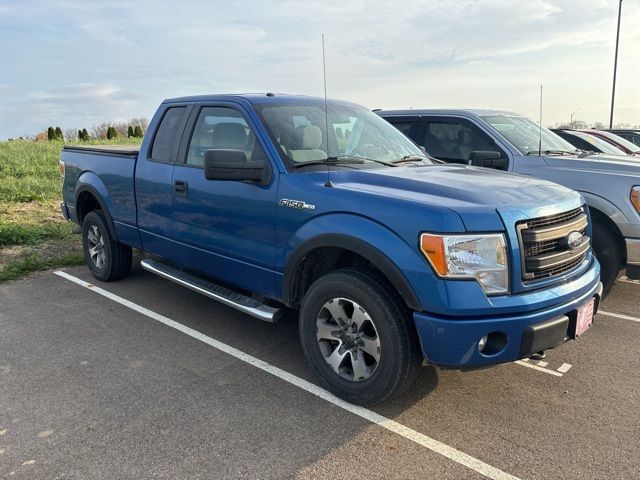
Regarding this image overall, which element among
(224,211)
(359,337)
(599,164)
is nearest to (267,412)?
(359,337)

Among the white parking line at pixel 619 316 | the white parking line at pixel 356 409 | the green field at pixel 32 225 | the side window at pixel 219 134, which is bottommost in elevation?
the white parking line at pixel 619 316

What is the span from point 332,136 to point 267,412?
210 centimetres

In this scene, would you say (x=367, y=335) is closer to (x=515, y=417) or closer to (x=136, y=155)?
(x=515, y=417)

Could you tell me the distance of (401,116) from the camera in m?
7.02

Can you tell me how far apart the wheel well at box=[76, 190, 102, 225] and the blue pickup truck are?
147cm

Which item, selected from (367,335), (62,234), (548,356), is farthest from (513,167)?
(62,234)

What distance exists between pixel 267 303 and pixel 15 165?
45.5 feet

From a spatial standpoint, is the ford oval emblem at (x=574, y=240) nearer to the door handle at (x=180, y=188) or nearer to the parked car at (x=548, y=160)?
the parked car at (x=548, y=160)

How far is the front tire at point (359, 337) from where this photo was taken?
9.91 feet

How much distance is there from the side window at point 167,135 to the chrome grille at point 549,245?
3.10m

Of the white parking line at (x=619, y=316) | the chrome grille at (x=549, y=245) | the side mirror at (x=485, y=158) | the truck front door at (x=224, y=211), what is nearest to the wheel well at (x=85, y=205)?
the truck front door at (x=224, y=211)

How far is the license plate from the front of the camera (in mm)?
3164

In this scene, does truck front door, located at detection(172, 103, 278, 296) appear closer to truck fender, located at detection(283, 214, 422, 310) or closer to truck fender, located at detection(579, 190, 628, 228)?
truck fender, located at detection(283, 214, 422, 310)

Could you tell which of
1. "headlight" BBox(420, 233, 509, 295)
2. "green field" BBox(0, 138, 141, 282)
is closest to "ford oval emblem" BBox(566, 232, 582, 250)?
"headlight" BBox(420, 233, 509, 295)
